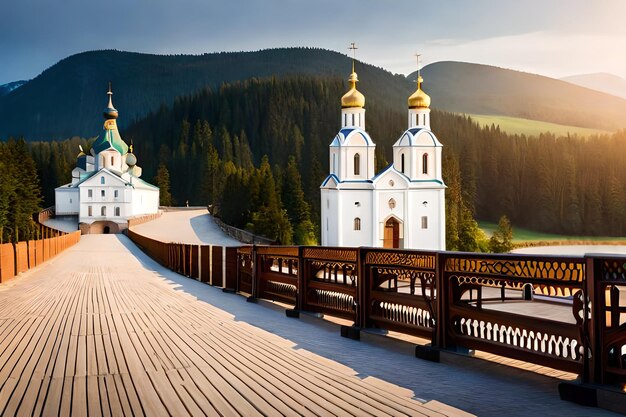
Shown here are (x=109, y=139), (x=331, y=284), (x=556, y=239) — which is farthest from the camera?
(x=556, y=239)

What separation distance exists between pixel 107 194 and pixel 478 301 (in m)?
84.7

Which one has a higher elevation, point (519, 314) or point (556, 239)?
point (519, 314)

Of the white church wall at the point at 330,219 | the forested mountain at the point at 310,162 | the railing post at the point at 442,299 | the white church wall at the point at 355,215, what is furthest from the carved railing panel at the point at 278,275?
the forested mountain at the point at 310,162

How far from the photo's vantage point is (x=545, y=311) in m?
12.8

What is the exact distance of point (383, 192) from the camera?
6938 centimetres

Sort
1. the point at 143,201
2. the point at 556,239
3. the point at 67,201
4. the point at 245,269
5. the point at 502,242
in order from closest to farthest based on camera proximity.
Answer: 1. the point at 245,269
2. the point at 143,201
3. the point at 67,201
4. the point at 502,242
5. the point at 556,239

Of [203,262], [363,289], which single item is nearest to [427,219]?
[203,262]

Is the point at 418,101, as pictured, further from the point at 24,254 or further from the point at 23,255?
the point at 23,255

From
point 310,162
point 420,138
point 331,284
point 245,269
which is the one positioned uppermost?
point 310,162

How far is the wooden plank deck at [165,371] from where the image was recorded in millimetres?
5934

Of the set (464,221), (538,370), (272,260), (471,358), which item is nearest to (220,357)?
(471,358)

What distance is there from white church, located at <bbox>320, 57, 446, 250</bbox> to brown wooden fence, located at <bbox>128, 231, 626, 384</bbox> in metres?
54.7

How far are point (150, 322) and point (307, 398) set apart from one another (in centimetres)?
605

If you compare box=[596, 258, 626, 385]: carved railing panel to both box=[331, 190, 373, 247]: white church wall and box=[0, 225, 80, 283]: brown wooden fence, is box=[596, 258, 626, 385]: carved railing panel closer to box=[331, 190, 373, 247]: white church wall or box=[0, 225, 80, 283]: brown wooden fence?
box=[0, 225, 80, 283]: brown wooden fence
